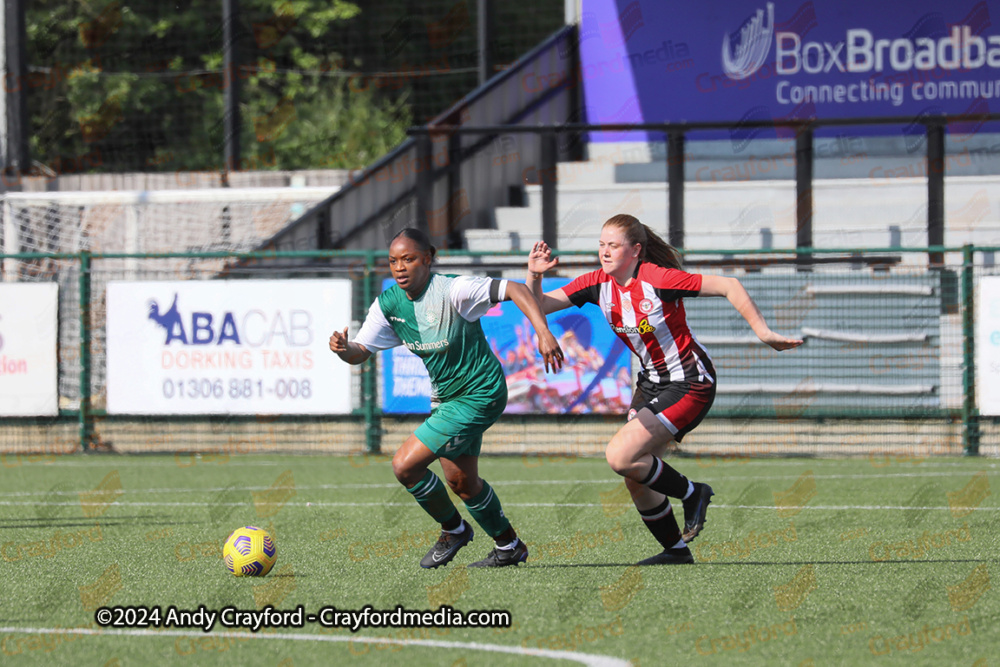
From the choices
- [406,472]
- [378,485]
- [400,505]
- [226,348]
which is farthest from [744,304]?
[226,348]

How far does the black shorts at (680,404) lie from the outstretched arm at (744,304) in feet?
1.67

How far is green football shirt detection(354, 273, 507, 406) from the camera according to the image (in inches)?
272

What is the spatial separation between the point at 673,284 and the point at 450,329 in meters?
1.18

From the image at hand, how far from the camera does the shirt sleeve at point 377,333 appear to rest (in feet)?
23.5

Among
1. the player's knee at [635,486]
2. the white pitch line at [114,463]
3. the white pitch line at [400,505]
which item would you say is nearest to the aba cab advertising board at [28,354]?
the white pitch line at [114,463]

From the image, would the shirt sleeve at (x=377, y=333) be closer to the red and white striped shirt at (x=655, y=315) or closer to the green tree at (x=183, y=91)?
the red and white striped shirt at (x=655, y=315)

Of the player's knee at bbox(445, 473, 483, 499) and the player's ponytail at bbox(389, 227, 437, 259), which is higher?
the player's ponytail at bbox(389, 227, 437, 259)

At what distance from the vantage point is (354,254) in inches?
567

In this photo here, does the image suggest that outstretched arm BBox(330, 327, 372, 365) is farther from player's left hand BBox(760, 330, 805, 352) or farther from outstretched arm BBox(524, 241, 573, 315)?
player's left hand BBox(760, 330, 805, 352)

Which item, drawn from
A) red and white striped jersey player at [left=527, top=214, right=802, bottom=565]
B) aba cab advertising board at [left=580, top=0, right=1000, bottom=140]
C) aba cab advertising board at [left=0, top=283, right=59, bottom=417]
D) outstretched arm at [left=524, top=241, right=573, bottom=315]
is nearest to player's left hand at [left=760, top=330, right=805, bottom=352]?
red and white striped jersey player at [left=527, top=214, right=802, bottom=565]

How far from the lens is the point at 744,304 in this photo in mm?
6523

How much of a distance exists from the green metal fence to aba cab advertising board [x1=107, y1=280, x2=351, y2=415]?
0.24m

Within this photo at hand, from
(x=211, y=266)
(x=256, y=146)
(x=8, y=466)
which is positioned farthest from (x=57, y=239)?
(x=256, y=146)

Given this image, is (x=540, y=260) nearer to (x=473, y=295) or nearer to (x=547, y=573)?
(x=473, y=295)
